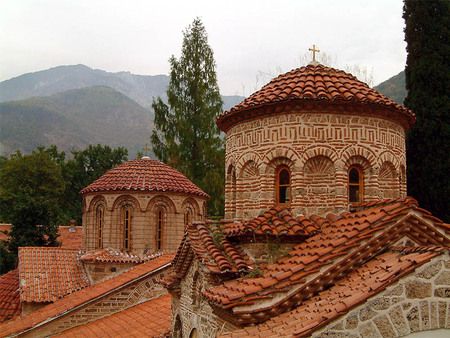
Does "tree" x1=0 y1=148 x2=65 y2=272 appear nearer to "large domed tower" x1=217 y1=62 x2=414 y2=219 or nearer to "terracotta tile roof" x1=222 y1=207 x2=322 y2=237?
"large domed tower" x1=217 y1=62 x2=414 y2=219

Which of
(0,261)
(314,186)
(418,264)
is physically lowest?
(0,261)

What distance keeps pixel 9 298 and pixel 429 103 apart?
1666cm

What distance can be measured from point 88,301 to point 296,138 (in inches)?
348

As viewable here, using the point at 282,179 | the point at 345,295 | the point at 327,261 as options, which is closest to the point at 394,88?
the point at 282,179

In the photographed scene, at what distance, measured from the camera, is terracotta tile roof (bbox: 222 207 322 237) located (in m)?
7.57

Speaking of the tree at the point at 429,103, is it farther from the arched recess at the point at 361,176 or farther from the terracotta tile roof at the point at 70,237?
the terracotta tile roof at the point at 70,237

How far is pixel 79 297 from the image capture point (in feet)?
47.3

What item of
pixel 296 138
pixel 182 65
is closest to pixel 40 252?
pixel 296 138

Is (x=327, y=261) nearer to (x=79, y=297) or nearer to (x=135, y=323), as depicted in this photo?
(x=135, y=323)

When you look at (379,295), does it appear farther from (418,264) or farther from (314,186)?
(314,186)

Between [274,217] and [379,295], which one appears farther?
[274,217]

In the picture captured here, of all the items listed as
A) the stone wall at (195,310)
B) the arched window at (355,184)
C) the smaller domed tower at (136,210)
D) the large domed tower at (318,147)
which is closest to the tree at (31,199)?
the smaller domed tower at (136,210)

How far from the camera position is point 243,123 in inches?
373

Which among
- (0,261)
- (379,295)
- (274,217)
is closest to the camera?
(379,295)
